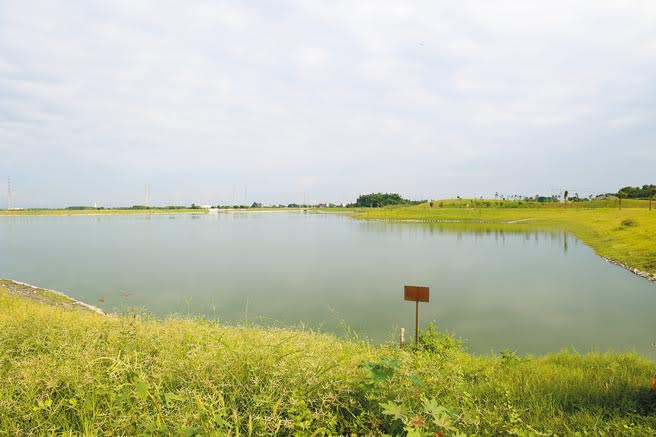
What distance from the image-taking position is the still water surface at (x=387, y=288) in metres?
10.2

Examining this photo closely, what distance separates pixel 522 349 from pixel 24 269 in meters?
27.0

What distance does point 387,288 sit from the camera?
15.3 metres

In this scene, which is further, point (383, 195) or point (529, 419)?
point (383, 195)

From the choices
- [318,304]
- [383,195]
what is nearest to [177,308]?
[318,304]

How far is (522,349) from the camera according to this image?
8.59 metres

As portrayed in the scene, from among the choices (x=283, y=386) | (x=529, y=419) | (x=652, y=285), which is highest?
(x=283, y=386)

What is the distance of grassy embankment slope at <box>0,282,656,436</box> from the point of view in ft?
9.17

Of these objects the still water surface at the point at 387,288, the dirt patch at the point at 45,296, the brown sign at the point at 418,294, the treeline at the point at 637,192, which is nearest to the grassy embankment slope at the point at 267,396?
the brown sign at the point at 418,294

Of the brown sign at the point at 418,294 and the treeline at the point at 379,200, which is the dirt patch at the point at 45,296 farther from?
the treeline at the point at 379,200

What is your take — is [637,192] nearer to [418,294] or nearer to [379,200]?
[379,200]

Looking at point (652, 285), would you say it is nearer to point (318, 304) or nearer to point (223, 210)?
point (318, 304)

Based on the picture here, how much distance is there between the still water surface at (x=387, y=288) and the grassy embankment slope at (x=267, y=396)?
4.23 metres

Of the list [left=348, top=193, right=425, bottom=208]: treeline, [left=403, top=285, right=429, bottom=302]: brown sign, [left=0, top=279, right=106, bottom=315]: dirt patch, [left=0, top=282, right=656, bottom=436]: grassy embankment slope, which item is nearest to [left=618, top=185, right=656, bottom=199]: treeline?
[left=348, top=193, right=425, bottom=208]: treeline

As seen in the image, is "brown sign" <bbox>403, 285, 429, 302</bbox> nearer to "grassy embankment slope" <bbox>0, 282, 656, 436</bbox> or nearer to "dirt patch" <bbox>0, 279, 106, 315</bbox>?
"grassy embankment slope" <bbox>0, 282, 656, 436</bbox>
